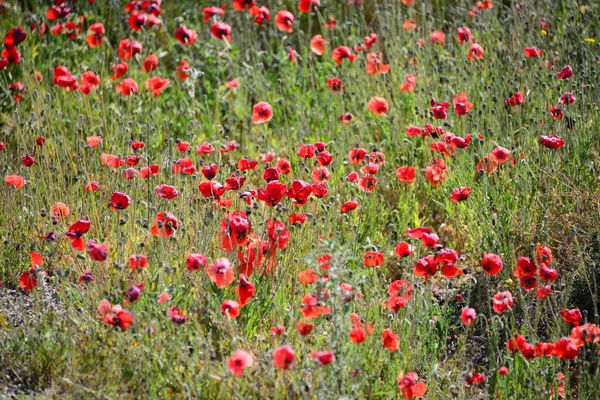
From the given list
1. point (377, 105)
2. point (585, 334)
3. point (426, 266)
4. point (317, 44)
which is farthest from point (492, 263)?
point (317, 44)

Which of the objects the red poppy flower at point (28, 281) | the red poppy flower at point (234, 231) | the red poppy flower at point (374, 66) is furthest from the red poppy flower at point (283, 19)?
the red poppy flower at point (28, 281)

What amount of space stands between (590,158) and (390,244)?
3.35 ft

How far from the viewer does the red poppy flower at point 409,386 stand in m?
2.39

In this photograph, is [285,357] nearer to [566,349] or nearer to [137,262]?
[137,262]

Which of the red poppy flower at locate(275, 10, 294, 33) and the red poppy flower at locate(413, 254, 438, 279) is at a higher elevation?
the red poppy flower at locate(275, 10, 294, 33)

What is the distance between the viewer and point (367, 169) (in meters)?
3.47

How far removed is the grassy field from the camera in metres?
2.64

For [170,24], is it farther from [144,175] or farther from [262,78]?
→ [144,175]

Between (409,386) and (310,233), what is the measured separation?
4.13 feet

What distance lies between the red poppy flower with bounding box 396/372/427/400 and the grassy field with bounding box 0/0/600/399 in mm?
15

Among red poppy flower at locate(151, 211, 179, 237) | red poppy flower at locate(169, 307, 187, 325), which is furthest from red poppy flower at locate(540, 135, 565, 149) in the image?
red poppy flower at locate(169, 307, 187, 325)

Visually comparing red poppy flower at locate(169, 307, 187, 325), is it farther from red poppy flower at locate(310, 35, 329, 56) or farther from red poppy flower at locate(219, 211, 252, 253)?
red poppy flower at locate(310, 35, 329, 56)

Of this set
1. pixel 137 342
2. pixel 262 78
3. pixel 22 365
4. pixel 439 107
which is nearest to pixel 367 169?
pixel 439 107

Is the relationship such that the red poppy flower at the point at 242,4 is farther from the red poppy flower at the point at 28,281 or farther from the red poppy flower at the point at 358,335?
the red poppy flower at the point at 358,335
